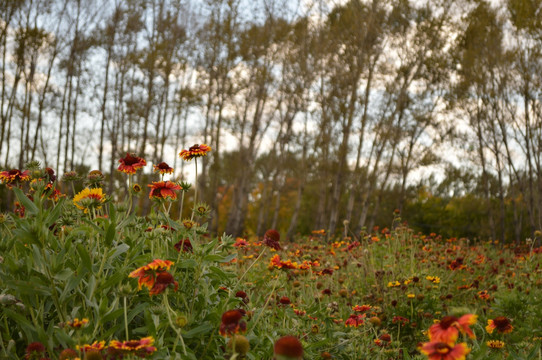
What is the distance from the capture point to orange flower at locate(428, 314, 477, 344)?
1120mm

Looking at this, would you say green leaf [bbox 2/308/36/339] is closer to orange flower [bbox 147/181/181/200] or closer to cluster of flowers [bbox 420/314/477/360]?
orange flower [bbox 147/181/181/200]

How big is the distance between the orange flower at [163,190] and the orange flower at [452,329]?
1.41 meters

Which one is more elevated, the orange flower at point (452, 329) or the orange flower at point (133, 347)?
the orange flower at point (452, 329)

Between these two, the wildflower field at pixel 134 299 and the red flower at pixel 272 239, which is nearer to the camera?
the wildflower field at pixel 134 299

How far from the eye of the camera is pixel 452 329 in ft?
3.80

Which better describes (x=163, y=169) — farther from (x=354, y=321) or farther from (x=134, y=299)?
(x=354, y=321)

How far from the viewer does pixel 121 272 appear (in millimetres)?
1823

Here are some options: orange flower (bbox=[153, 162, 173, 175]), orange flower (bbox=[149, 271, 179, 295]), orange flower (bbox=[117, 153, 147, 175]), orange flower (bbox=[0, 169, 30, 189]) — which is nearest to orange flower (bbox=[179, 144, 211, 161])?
orange flower (bbox=[153, 162, 173, 175])

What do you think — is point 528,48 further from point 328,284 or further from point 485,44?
point 328,284

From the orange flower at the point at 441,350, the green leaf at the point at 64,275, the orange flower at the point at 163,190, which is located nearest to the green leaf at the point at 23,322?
the green leaf at the point at 64,275

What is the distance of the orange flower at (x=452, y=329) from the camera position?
112cm

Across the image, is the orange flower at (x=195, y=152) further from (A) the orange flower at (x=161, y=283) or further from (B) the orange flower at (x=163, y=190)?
(A) the orange flower at (x=161, y=283)

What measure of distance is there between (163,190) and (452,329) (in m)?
1.52

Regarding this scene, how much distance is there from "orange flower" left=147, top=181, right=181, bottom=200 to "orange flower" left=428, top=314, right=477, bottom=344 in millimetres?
1410
